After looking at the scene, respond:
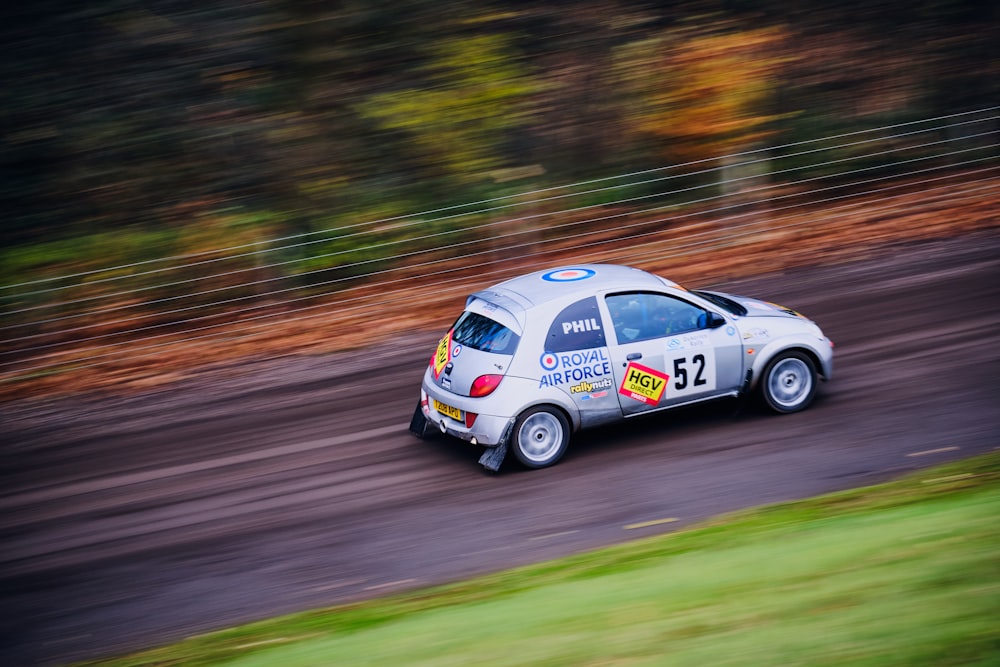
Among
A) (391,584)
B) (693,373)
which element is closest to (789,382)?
(693,373)

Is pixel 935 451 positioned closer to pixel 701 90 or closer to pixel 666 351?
pixel 666 351

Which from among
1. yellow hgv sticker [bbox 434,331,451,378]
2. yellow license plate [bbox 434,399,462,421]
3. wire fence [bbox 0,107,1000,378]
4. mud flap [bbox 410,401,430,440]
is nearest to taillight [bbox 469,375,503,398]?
yellow license plate [bbox 434,399,462,421]

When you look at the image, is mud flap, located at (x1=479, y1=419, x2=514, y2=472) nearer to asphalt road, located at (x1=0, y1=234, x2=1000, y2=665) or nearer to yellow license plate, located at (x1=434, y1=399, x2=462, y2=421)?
asphalt road, located at (x1=0, y1=234, x2=1000, y2=665)

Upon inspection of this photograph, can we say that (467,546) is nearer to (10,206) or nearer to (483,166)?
(483,166)

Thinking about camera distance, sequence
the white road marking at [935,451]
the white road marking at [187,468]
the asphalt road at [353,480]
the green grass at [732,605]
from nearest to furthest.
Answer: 1. the green grass at [732,605]
2. the asphalt road at [353,480]
3. the white road marking at [935,451]
4. the white road marking at [187,468]

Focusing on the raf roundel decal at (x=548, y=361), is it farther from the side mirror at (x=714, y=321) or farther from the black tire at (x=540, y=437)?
the side mirror at (x=714, y=321)

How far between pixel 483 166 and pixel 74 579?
39.8ft

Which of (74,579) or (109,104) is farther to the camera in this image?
(109,104)

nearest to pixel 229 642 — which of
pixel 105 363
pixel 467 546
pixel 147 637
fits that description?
pixel 147 637

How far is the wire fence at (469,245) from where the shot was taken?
15.1 meters

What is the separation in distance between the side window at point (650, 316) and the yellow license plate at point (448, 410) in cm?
170

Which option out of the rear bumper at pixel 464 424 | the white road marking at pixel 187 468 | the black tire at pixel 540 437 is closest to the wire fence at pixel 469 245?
the white road marking at pixel 187 468

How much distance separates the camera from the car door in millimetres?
9078

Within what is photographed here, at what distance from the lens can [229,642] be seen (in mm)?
6652
